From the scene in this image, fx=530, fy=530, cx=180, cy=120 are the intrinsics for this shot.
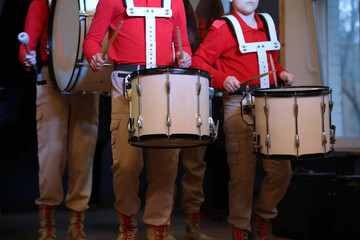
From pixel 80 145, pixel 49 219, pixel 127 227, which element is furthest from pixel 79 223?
pixel 127 227

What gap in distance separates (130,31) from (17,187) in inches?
126

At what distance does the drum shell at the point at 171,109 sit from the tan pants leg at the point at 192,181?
1.16 m

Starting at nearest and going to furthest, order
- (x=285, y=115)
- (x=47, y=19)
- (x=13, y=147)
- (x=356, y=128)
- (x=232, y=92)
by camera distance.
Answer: (x=285, y=115) → (x=232, y=92) → (x=47, y=19) → (x=13, y=147) → (x=356, y=128)

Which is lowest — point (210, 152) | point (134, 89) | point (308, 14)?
point (210, 152)

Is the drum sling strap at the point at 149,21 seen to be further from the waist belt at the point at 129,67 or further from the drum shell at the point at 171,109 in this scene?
the drum shell at the point at 171,109

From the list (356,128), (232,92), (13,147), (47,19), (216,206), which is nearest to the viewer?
(232,92)

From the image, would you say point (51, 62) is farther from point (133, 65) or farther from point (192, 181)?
point (192, 181)

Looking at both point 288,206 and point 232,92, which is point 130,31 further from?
point 288,206

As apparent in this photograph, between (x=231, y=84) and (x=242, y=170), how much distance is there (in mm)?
519

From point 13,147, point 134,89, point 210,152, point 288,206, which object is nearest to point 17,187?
point 13,147

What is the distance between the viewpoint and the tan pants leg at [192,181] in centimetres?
360

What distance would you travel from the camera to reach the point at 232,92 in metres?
3.13

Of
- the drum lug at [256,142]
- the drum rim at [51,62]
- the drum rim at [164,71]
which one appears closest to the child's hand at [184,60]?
the drum rim at [164,71]

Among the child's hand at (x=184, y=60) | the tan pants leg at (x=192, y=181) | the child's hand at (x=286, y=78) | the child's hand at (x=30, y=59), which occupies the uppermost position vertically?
the child's hand at (x=30, y=59)
